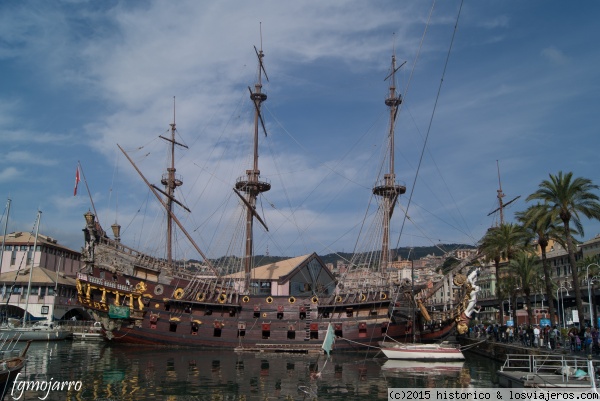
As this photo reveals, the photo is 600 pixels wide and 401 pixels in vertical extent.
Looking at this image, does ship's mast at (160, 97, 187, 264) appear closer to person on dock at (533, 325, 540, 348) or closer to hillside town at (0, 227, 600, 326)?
hillside town at (0, 227, 600, 326)

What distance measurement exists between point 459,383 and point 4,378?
811 inches

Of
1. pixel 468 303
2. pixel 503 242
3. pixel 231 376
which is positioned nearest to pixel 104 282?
pixel 231 376

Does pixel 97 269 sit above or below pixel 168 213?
below

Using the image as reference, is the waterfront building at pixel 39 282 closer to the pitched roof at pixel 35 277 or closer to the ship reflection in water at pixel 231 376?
the pitched roof at pixel 35 277

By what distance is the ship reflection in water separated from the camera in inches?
885

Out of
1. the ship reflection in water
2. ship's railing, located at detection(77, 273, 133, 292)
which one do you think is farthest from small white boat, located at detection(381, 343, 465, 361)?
ship's railing, located at detection(77, 273, 133, 292)

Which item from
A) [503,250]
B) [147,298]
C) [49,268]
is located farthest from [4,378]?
[49,268]

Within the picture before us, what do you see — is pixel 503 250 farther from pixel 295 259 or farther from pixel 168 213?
pixel 168 213

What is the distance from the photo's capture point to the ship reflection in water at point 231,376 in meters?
22.5

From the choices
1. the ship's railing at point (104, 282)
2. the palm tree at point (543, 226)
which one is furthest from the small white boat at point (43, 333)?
the palm tree at point (543, 226)

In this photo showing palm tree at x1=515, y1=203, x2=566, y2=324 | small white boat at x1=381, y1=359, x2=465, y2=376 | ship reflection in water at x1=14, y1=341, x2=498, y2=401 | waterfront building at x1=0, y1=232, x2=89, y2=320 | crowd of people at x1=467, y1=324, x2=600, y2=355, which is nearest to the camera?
ship reflection in water at x1=14, y1=341, x2=498, y2=401

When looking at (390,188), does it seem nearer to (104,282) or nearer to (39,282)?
(104,282)

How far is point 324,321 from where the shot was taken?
1730 inches

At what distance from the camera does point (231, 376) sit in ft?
92.8
